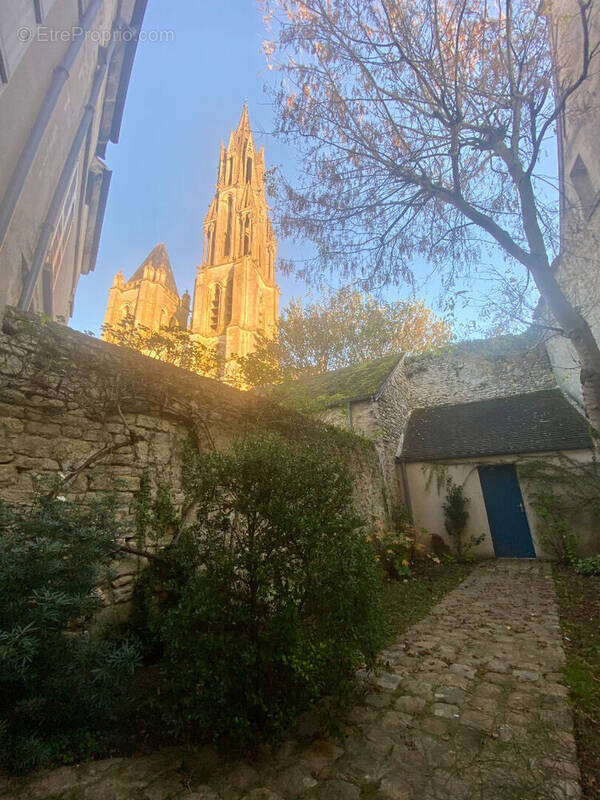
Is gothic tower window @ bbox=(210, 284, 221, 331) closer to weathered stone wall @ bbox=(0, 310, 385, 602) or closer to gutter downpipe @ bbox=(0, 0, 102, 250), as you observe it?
gutter downpipe @ bbox=(0, 0, 102, 250)

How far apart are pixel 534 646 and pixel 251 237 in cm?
4186

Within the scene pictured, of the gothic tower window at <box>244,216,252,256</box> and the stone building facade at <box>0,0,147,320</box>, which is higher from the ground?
the gothic tower window at <box>244,216,252,256</box>

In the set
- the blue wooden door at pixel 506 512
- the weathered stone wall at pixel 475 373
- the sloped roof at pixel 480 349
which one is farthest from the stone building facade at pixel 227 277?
the blue wooden door at pixel 506 512

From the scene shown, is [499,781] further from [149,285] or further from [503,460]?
[149,285]

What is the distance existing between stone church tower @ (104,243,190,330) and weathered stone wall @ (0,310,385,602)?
34.8 m

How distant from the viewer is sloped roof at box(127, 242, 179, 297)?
134ft

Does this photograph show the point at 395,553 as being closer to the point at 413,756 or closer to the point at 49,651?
the point at 413,756

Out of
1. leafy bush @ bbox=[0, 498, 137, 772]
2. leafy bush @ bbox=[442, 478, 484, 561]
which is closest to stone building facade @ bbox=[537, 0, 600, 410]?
leafy bush @ bbox=[442, 478, 484, 561]

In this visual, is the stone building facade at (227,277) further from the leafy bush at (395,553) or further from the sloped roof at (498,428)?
the leafy bush at (395,553)

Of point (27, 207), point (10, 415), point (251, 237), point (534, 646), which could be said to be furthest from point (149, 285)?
point (534, 646)

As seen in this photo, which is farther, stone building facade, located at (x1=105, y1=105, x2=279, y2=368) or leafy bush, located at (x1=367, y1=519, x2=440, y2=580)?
stone building facade, located at (x1=105, y1=105, x2=279, y2=368)

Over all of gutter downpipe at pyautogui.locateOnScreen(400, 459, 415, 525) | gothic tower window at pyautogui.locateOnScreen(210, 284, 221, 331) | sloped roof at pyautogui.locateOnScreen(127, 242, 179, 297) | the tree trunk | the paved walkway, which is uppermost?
sloped roof at pyautogui.locateOnScreen(127, 242, 179, 297)

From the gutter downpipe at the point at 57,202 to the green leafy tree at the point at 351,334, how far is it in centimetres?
1429

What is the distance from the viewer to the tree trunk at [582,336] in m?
5.07
